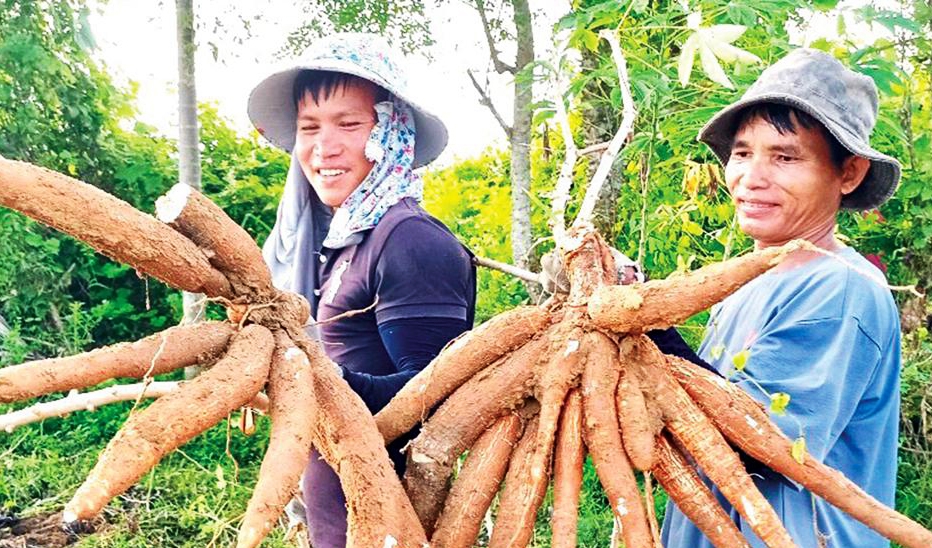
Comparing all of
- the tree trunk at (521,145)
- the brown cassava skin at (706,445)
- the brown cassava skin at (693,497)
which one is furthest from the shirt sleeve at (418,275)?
the tree trunk at (521,145)

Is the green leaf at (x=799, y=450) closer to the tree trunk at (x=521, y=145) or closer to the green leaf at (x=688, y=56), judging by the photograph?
the green leaf at (x=688, y=56)

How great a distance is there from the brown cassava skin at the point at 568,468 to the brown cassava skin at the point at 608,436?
0.7 inches

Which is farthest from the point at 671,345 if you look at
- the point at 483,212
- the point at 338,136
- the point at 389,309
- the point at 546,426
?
the point at 483,212

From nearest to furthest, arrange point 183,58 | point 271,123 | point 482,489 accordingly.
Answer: point 482,489, point 271,123, point 183,58

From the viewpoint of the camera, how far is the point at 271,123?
1756 millimetres

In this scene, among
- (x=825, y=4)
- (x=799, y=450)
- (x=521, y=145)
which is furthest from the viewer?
(x=521, y=145)

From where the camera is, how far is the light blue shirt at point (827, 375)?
1.13 m

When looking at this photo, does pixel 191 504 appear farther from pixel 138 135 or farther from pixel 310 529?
pixel 138 135

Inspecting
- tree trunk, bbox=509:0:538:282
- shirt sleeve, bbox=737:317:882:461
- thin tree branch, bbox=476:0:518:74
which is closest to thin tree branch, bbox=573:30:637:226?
shirt sleeve, bbox=737:317:882:461

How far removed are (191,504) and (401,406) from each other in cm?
246

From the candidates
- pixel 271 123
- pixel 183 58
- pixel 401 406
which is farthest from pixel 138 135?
pixel 401 406

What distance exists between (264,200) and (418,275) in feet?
11.7

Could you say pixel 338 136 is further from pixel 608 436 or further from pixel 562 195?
pixel 608 436

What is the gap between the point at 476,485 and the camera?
121cm
